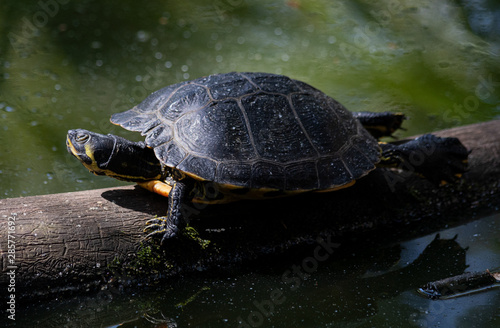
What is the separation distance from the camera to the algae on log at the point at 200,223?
2307mm

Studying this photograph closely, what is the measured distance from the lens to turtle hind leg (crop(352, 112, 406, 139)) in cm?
344

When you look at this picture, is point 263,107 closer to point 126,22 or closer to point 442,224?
point 442,224

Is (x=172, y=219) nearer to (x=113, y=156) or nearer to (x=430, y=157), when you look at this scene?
(x=113, y=156)

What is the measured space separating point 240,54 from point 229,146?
2.95m

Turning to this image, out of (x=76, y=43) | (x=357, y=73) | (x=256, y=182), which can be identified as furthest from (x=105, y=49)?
(x=256, y=182)

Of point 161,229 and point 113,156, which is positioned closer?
point 161,229

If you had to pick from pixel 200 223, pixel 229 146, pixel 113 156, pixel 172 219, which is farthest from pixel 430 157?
pixel 113 156

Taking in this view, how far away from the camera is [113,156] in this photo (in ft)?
8.65

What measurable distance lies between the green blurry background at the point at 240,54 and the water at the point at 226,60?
0.01m

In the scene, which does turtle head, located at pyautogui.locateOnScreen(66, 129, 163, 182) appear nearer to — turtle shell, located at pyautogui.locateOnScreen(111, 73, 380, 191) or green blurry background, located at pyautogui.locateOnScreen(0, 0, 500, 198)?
turtle shell, located at pyautogui.locateOnScreen(111, 73, 380, 191)

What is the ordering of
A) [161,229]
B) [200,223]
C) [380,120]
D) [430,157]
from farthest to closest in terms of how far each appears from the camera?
[380,120], [430,157], [200,223], [161,229]

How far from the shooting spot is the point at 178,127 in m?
2.66

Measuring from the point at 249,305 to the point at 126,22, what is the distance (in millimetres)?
4264

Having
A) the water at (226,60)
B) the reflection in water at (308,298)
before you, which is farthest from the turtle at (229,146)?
the water at (226,60)
